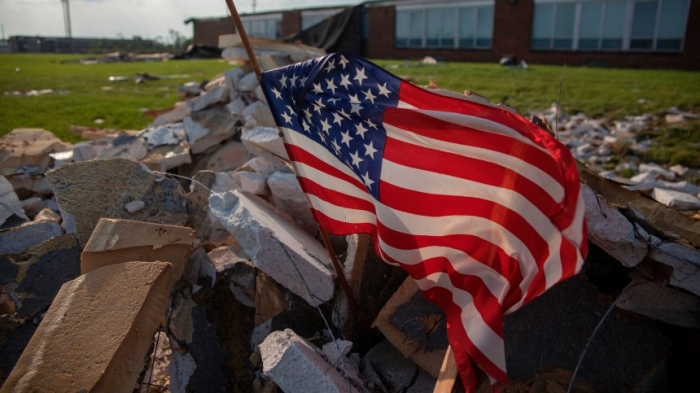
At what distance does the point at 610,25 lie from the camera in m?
20.5

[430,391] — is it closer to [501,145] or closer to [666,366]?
[666,366]

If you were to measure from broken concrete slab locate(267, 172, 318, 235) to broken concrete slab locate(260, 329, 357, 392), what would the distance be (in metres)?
1.48

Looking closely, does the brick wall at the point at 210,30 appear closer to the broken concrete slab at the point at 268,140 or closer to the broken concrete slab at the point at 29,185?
the broken concrete slab at the point at 29,185

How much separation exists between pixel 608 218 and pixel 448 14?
24103mm

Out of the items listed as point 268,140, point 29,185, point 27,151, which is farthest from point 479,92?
point 29,185

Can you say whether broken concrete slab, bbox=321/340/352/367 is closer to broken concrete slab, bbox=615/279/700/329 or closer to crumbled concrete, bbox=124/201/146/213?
broken concrete slab, bbox=615/279/700/329

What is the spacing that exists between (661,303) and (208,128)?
5.10 metres

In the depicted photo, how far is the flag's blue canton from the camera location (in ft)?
8.30

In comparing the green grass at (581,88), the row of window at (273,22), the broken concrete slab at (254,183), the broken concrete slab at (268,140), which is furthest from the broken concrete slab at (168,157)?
the row of window at (273,22)

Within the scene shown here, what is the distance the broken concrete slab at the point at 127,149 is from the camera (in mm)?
5641

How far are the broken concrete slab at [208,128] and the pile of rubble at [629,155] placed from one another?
392 cm

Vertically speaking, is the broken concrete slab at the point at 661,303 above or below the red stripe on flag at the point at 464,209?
below

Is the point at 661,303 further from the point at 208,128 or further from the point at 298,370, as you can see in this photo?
the point at 208,128

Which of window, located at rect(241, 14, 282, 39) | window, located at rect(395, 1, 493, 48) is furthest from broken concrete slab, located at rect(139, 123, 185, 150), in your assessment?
window, located at rect(241, 14, 282, 39)
